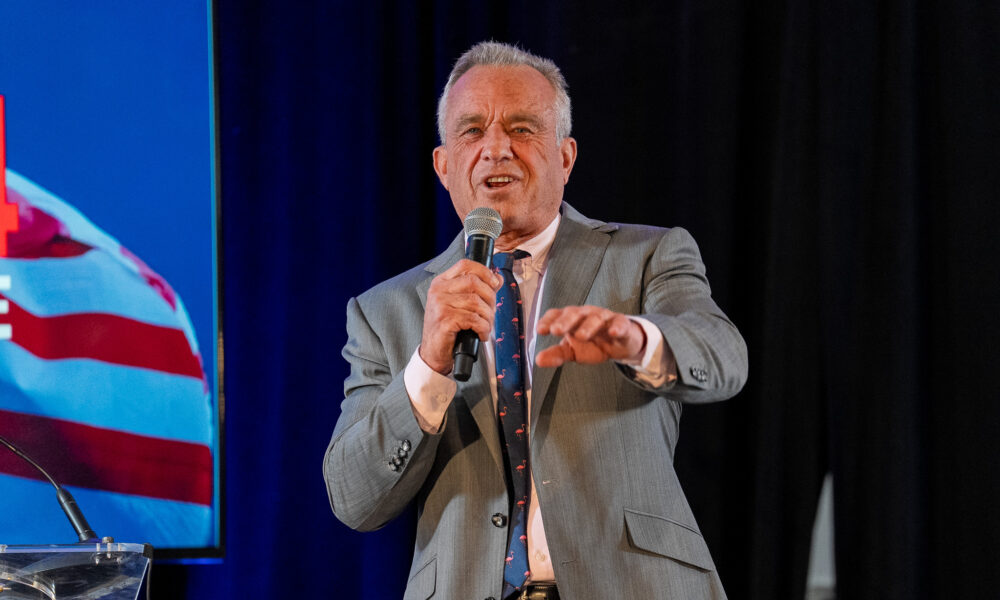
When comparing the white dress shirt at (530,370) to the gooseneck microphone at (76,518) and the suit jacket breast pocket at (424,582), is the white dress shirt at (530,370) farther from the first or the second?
the gooseneck microphone at (76,518)

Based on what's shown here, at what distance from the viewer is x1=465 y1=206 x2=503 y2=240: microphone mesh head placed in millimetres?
1718

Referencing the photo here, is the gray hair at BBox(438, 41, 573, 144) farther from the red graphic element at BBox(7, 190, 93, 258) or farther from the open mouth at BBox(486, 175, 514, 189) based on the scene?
the red graphic element at BBox(7, 190, 93, 258)

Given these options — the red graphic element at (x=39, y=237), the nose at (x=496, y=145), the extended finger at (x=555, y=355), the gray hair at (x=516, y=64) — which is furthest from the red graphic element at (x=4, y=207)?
the extended finger at (x=555, y=355)

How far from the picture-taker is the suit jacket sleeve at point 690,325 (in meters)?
1.58

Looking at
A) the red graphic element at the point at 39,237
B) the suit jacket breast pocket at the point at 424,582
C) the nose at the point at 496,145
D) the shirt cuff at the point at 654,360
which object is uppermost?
the nose at the point at 496,145

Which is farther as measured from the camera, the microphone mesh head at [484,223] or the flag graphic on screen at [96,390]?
the flag graphic on screen at [96,390]

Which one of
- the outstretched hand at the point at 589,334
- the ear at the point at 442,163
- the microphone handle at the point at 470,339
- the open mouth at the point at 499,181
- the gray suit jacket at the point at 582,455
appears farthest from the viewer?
the ear at the point at 442,163

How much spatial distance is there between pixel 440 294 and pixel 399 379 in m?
0.24

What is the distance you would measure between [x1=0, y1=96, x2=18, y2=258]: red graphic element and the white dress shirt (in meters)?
1.35

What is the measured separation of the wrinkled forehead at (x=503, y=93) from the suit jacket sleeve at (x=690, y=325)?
0.42 meters

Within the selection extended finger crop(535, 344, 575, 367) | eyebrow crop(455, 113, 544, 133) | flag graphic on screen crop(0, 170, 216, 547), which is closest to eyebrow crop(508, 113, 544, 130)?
eyebrow crop(455, 113, 544, 133)

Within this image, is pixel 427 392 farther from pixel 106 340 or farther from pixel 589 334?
pixel 106 340

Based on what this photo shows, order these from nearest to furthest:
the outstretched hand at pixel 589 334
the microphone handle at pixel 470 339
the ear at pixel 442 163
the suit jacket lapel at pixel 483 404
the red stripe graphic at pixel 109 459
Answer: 1. the outstretched hand at pixel 589 334
2. the microphone handle at pixel 470 339
3. the suit jacket lapel at pixel 483 404
4. the ear at pixel 442 163
5. the red stripe graphic at pixel 109 459

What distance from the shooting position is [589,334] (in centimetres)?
140
